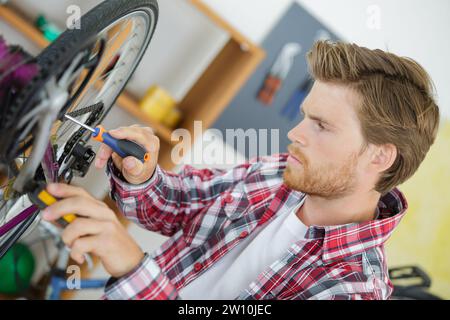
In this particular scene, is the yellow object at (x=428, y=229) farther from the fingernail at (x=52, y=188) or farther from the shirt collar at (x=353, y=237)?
the fingernail at (x=52, y=188)

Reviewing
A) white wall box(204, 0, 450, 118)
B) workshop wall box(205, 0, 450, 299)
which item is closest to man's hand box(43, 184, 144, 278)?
white wall box(204, 0, 450, 118)

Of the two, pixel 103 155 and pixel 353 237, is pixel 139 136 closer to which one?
pixel 103 155

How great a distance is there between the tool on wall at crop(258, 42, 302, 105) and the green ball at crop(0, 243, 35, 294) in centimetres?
108

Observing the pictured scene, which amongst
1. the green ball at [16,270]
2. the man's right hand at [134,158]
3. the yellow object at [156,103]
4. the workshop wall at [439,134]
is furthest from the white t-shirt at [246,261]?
the green ball at [16,270]

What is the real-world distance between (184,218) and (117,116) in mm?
783

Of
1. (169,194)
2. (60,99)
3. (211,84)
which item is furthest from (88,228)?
(211,84)

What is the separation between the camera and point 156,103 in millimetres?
1579

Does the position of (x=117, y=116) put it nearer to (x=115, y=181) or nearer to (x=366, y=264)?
(x=115, y=181)

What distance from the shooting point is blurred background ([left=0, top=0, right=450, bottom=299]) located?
4.96 feet

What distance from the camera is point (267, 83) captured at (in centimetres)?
170

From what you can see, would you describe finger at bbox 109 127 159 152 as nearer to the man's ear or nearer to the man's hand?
the man's hand

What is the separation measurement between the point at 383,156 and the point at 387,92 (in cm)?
13
